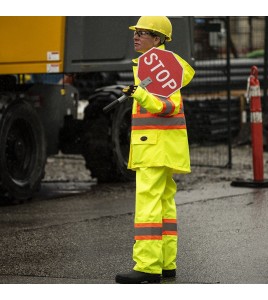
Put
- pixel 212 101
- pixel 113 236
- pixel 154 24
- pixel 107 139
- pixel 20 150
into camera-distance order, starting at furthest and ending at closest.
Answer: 1. pixel 212 101
2. pixel 107 139
3. pixel 20 150
4. pixel 113 236
5. pixel 154 24

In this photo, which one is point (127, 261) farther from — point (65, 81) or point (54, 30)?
point (65, 81)

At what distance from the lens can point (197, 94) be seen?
17859 millimetres

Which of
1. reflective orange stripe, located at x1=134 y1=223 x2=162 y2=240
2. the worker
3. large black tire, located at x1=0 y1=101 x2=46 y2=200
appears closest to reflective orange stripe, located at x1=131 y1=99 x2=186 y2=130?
the worker

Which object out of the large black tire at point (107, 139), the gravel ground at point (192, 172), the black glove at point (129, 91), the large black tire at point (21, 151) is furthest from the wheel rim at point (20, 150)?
the black glove at point (129, 91)

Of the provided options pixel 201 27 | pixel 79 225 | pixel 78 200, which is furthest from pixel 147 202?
pixel 201 27

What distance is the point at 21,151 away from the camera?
496 inches

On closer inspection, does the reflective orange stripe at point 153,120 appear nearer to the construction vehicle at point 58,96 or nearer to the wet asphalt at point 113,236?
the wet asphalt at point 113,236

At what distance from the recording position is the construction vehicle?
12391 millimetres

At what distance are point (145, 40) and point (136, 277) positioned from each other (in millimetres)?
1587

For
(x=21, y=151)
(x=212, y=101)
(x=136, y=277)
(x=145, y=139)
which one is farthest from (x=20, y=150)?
(x=212, y=101)

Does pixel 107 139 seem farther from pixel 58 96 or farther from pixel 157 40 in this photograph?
pixel 157 40

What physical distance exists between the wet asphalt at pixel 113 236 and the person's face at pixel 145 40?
5.15 feet

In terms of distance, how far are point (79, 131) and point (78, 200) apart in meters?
1.78

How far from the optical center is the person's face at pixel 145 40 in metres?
7.53
